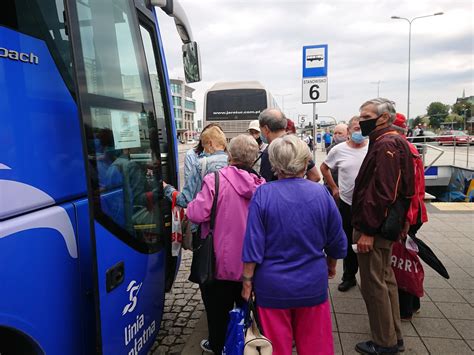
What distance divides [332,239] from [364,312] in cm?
185

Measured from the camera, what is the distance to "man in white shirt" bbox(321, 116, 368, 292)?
3908mm

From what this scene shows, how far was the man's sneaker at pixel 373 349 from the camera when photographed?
2900 mm

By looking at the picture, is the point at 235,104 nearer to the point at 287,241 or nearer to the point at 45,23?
the point at 287,241

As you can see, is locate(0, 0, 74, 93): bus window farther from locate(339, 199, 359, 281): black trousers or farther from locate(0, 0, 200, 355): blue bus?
locate(339, 199, 359, 281): black trousers

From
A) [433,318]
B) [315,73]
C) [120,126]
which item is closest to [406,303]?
[433,318]

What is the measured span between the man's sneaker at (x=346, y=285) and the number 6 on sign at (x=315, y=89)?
3.29m

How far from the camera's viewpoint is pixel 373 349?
2953mm

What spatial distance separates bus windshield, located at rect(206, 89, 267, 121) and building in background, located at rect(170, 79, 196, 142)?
58.6 meters

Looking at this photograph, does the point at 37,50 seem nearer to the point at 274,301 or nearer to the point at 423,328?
the point at 274,301

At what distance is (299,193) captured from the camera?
7.02 feet

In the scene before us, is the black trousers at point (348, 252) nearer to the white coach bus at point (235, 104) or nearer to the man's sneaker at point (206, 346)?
the man's sneaker at point (206, 346)

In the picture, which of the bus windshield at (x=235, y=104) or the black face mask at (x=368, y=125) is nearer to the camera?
the black face mask at (x=368, y=125)

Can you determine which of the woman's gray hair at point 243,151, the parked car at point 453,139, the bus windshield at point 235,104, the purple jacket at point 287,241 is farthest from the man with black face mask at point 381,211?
the bus windshield at point 235,104

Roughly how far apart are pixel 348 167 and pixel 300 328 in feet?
6.90
